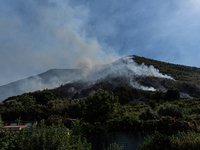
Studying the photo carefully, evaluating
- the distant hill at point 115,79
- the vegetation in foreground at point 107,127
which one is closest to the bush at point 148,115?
the vegetation in foreground at point 107,127

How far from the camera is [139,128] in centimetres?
766

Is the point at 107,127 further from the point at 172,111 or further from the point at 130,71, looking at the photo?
the point at 130,71

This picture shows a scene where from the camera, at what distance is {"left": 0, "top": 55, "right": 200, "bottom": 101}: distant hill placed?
183 ft

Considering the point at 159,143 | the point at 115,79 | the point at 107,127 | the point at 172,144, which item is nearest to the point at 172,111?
the point at 107,127

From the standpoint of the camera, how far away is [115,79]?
78.6 m

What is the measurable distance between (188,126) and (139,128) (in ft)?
7.62

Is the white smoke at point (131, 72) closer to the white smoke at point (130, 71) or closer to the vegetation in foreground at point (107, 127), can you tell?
the white smoke at point (130, 71)

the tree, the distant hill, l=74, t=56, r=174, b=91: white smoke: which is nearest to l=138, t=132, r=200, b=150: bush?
the tree

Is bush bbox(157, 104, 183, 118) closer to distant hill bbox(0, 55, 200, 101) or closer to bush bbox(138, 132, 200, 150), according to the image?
bush bbox(138, 132, 200, 150)

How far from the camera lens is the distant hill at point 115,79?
55838mm

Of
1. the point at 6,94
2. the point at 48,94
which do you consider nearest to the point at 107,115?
the point at 48,94

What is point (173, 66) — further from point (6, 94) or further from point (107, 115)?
point (6, 94)

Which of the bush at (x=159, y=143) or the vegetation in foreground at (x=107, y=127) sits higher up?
the vegetation in foreground at (x=107, y=127)

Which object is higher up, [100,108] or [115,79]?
[115,79]
